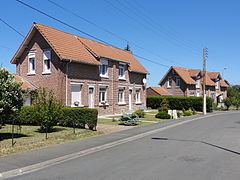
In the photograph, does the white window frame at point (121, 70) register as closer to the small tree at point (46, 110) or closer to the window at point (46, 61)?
the window at point (46, 61)

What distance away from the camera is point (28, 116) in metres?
16.9

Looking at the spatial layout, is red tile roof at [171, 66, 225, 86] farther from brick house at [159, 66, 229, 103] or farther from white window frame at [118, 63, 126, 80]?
white window frame at [118, 63, 126, 80]

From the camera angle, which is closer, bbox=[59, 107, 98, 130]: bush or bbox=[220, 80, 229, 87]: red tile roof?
bbox=[59, 107, 98, 130]: bush

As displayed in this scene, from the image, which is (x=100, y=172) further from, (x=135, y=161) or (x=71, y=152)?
(x=71, y=152)

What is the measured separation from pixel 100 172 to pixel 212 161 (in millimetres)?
3441

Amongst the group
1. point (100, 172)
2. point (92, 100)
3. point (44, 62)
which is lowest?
point (100, 172)

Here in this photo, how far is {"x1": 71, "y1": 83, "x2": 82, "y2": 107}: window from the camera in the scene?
21.5 metres

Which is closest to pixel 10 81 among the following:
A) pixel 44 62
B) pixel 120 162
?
pixel 120 162

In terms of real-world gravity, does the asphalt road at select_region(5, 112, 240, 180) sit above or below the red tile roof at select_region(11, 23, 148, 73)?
below

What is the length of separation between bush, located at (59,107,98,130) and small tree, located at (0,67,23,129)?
419 cm

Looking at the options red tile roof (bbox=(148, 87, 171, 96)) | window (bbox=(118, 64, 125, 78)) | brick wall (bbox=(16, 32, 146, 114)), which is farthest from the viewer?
red tile roof (bbox=(148, 87, 171, 96))

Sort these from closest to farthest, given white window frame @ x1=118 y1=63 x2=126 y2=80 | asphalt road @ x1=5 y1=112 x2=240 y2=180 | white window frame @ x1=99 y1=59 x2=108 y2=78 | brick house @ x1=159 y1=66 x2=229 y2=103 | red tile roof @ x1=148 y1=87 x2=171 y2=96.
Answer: asphalt road @ x1=5 y1=112 x2=240 y2=180, white window frame @ x1=99 y1=59 x2=108 y2=78, white window frame @ x1=118 y1=63 x2=126 y2=80, red tile roof @ x1=148 y1=87 x2=171 y2=96, brick house @ x1=159 y1=66 x2=229 y2=103

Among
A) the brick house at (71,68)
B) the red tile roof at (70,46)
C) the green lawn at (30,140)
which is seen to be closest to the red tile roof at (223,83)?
the brick house at (71,68)

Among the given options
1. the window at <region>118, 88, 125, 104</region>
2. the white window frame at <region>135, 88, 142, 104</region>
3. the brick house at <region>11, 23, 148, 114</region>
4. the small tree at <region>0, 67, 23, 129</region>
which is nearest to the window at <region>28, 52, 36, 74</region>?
the brick house at <region>11, 23, 148, 114</region>
